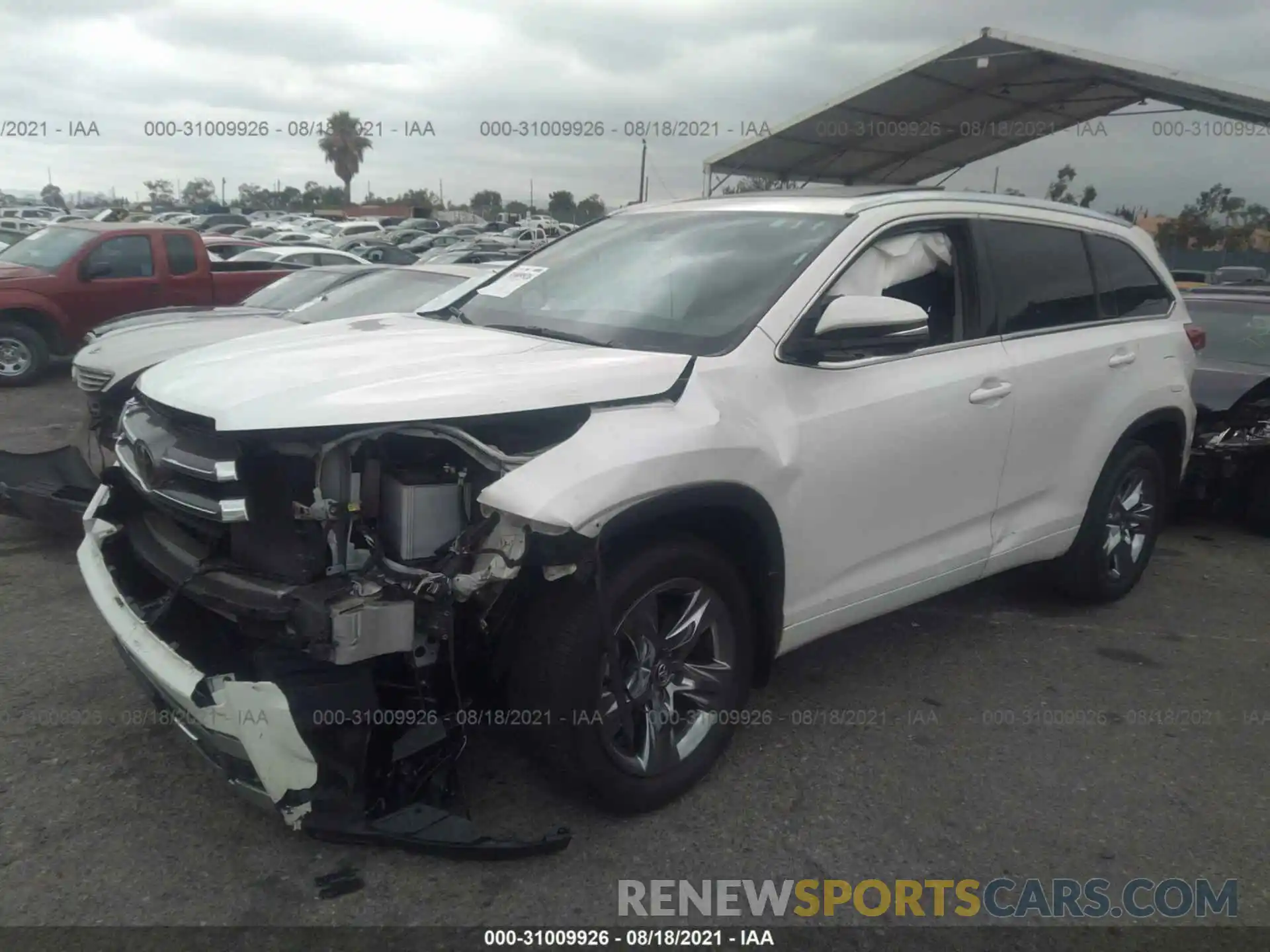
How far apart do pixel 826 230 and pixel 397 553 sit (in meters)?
1.88

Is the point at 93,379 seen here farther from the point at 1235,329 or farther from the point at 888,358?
the point at 1235,329

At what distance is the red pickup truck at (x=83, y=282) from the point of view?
10633 millimetres

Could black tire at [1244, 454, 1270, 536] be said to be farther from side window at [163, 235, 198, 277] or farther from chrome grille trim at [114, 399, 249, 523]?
side window at [163, 235, 198, 277]

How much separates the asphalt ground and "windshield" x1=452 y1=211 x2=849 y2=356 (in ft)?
4.71

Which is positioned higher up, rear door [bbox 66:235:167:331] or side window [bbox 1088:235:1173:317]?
side window [bbox 1088:235:1173:317]

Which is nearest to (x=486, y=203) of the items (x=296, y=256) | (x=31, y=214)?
(x=31, y=214)

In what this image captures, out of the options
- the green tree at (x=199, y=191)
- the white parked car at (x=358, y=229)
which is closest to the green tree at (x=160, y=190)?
the green tree at (x=199, y=191)

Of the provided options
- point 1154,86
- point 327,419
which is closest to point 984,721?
point 327,419

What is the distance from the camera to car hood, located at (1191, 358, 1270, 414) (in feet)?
20.9

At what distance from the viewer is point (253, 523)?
2713 millimetres

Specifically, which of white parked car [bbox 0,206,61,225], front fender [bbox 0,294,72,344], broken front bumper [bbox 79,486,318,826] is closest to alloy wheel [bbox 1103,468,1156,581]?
broken front bumper [bbox 79,486,318,826]

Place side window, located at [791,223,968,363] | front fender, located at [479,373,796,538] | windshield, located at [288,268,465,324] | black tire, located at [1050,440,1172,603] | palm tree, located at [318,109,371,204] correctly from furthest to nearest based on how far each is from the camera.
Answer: palm tree, located at [318,109,371,204] < windshield, located at [288,268,465,324] < black tire, located at [1050,440,1172,603] < side window, located at [791,223,968,363] < front fender, located at [479,373,796,538]

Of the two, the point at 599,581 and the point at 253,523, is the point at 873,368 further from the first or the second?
the point at 253,523

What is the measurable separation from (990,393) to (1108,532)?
4.68 feet
